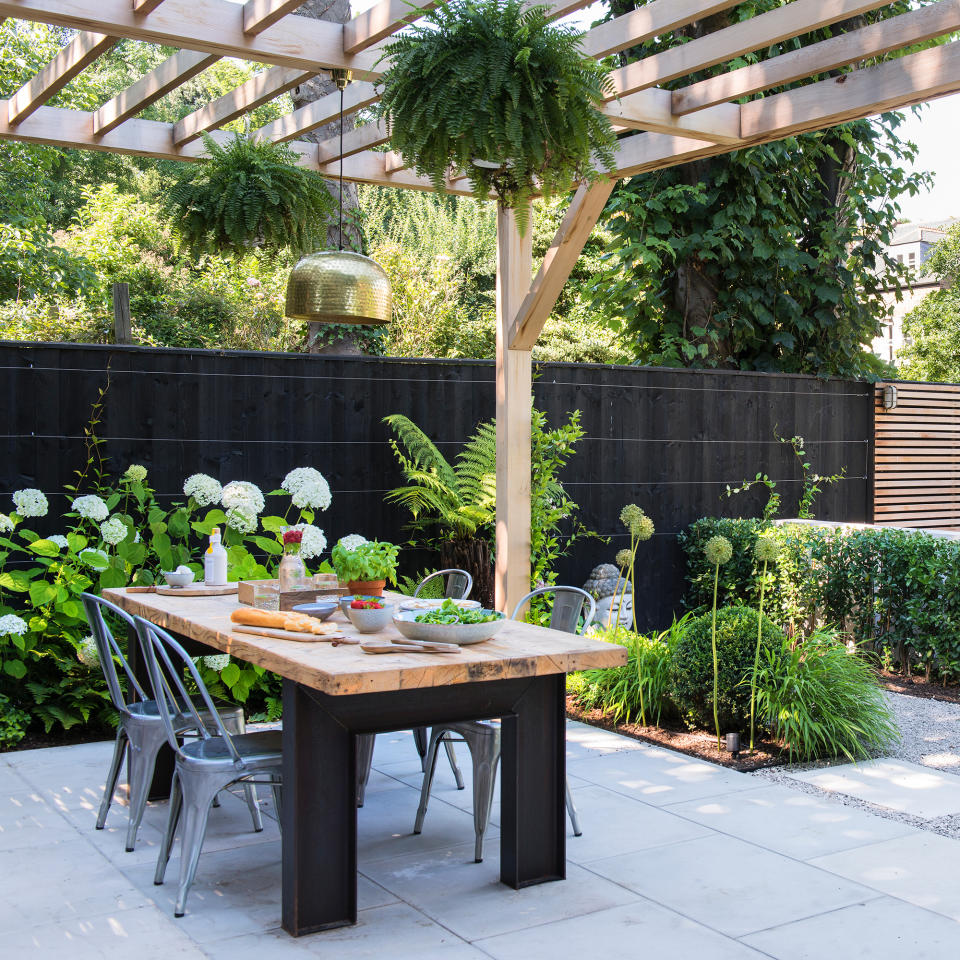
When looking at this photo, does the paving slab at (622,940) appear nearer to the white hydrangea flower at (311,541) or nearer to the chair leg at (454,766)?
the chair leg at (454,766)

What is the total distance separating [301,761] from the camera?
114 inches

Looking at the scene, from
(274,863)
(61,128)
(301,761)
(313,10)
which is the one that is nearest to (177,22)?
(61,128)

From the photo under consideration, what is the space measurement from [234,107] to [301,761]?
3.34m

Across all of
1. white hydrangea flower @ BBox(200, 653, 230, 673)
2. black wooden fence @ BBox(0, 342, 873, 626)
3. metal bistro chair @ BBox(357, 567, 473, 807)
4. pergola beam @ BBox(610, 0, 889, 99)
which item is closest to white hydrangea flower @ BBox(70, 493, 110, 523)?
black wooden fence @ BBox(0, 342, 873, 626)

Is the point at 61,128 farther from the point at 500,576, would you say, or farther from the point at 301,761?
the point at 301,761

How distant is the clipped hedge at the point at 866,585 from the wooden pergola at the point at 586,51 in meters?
1.81

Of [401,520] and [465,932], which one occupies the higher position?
[401,520]

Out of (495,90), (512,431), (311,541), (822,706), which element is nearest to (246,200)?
(311,541)

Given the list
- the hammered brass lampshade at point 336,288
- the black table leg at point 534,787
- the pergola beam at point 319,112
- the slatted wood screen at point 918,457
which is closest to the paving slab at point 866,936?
the black table leg at point 534,787

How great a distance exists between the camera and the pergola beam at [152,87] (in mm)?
4422

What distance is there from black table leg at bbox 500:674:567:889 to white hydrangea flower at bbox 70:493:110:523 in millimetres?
2529

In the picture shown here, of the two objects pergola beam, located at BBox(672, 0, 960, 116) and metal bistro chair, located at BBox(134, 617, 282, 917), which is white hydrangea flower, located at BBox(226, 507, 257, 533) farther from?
pergola beam, located at BBox(672, 0, 960, 116)

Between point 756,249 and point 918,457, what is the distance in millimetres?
2112

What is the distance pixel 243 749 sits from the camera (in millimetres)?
3283
